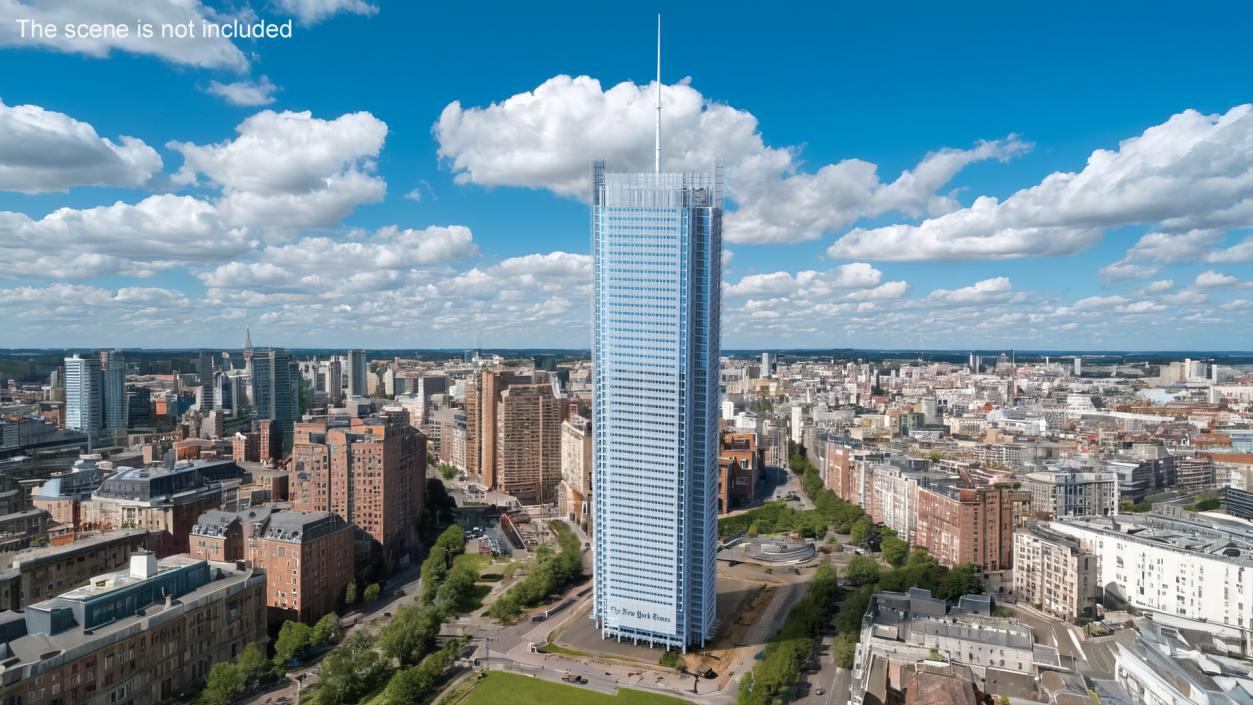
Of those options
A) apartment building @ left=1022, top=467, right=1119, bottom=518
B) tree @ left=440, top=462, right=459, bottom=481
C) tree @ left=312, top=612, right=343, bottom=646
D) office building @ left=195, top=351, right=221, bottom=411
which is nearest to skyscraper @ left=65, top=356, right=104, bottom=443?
office building @ left=195, top=351, right=221, bottom=411

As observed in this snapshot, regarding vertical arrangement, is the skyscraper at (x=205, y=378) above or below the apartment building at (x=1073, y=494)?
above

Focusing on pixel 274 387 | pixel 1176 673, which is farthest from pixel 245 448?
pixel 1176 673

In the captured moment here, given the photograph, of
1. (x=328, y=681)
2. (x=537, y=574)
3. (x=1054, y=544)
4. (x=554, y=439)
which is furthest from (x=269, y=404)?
(x=1054, y=544)

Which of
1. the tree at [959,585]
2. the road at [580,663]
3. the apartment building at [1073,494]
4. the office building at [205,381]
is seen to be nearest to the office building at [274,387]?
the office building at [205,381]

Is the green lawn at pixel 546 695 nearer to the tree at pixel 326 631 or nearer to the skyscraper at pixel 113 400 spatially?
the tree at pixel 326 631

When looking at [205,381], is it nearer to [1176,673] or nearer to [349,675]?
[349,675]

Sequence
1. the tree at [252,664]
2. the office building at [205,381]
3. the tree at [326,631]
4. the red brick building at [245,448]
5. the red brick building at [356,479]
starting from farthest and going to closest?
the office building at [205,381] → the red brick building at [245,448] → the red brick building at [356,479] → the tree at [326,631] → the tree at [252,664]
